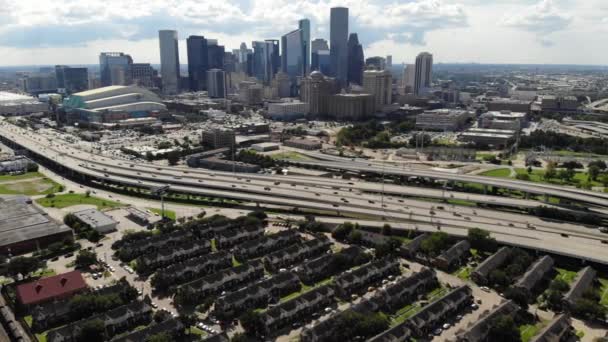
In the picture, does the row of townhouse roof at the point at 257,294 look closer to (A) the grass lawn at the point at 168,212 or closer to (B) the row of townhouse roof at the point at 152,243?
(B) the row of townhouse roof at the point at 152,243

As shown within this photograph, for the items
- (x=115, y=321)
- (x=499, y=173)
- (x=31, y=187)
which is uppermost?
(x=499, y=173)

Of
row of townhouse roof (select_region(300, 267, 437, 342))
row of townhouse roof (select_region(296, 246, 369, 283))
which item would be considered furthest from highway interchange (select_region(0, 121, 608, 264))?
row of townhouse roof (select_region(300, 267, 437, 342))

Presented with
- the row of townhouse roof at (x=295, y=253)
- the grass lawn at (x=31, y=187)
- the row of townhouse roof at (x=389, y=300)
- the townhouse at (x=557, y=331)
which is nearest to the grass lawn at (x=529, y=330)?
the townhouse at (x=557, y=331)

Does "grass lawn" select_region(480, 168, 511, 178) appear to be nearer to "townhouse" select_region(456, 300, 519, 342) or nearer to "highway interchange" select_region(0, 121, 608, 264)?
"highway interchange" select_region(0, 121, 608, 264)

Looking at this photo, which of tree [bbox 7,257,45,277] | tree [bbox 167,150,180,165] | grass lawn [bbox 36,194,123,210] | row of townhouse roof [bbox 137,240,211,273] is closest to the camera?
tree [bbox 7,257,45,277]

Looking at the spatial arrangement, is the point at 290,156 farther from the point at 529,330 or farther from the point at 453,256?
the point at 529,330

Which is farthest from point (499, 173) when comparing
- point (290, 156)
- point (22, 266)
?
point (22, 266)
